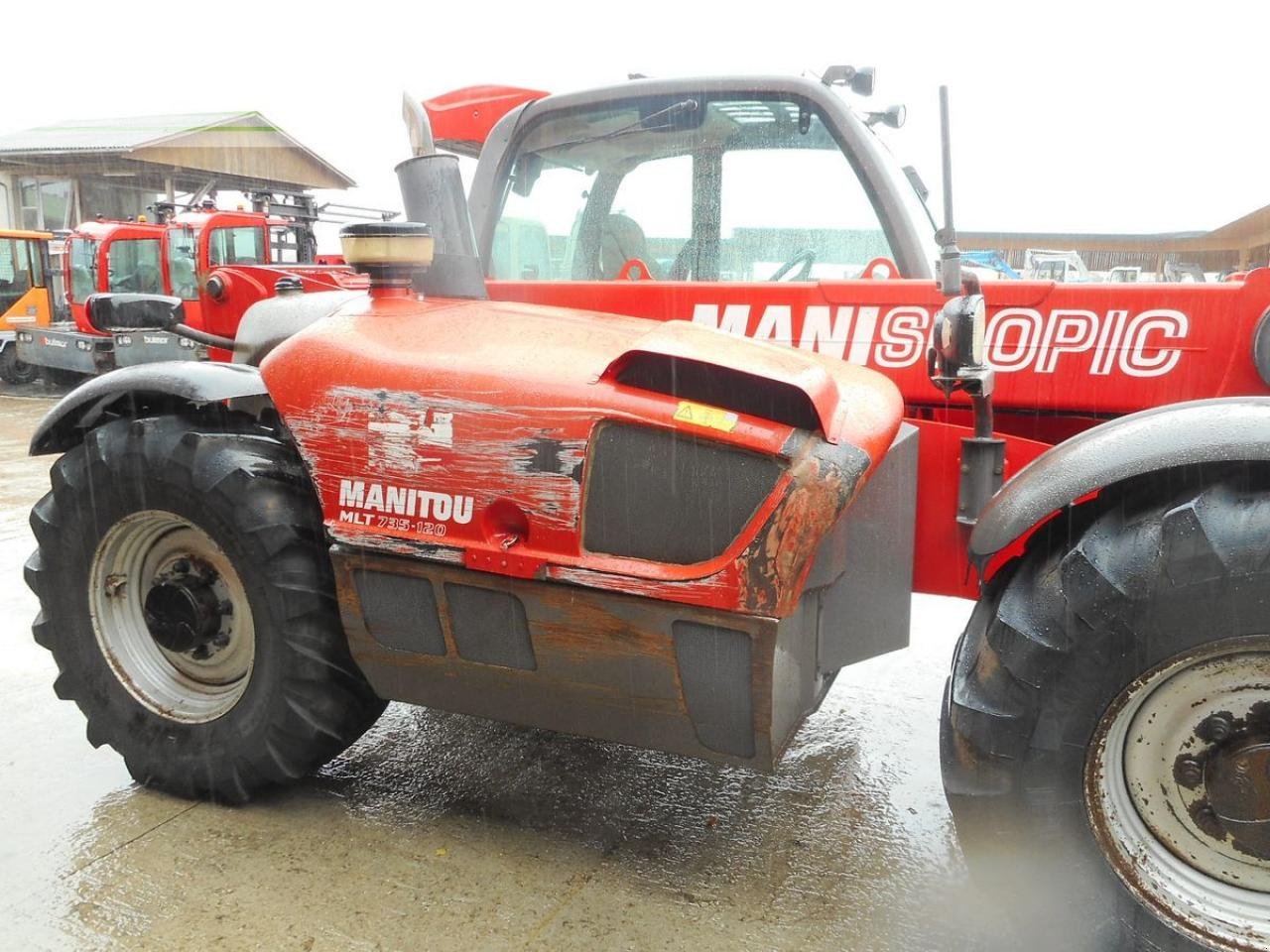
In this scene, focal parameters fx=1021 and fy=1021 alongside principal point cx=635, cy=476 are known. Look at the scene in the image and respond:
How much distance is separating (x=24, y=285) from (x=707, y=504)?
1763 cm

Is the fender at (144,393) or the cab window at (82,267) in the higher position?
the cab window at (82,267)

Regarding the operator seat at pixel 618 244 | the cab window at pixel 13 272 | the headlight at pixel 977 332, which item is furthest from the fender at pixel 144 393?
the cab window at pixel 13 272

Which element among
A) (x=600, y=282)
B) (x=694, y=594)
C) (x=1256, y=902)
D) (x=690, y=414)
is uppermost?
(x=600, y=282)

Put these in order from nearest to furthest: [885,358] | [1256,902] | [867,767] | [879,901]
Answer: [1256,902] → [879,901] → [885,358] → [867,767]

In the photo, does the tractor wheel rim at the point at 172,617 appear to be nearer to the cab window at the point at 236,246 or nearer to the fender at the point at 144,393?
the fender at the point at 144,393

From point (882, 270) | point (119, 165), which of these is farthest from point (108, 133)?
point (882, 270)

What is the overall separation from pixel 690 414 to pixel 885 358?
771 mm

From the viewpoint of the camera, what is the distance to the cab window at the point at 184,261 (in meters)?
13.7

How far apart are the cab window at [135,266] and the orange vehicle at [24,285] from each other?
2.34m

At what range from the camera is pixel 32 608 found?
182 inches

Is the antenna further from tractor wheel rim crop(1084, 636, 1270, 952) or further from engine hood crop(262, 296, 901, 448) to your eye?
tractor wheel rim crop(1084, 636, 1270, 952)

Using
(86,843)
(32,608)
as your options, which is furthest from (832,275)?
(32,608)

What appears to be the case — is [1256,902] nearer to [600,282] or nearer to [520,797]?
[520,797]

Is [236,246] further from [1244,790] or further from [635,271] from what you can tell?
[1244,790]
